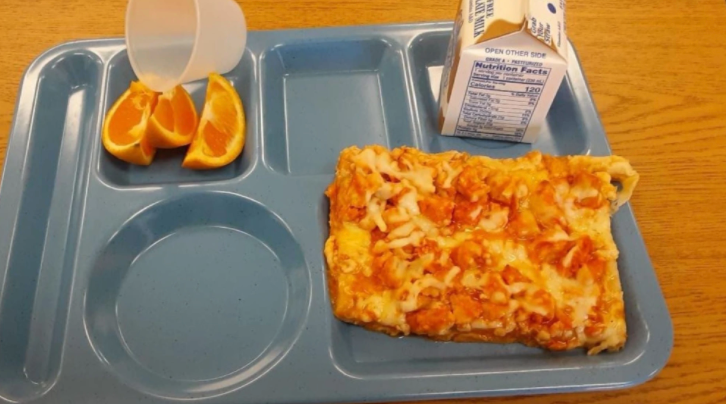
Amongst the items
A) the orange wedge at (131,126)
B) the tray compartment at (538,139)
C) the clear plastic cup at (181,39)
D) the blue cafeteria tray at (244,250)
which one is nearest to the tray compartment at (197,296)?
the blue cafeteria tray at (244,250)

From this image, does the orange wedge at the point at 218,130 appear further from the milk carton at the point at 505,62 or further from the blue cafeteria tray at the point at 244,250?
the milk carton at the point at 505,62

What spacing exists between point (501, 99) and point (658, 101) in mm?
432

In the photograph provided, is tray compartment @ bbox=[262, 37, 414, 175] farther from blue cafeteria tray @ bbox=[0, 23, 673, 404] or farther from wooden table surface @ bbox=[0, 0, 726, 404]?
wooden table surface @ bbox=[0, 0, 726, 404]

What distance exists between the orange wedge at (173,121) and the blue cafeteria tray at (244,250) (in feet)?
0.19

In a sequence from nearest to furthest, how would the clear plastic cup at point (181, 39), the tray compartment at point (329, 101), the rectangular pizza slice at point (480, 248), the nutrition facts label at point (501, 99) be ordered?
the rectangular pizza slice at point (480, 248), the nutrition facts label at point (501, 99), the clear plastic cup at point (181, 39), the tray compartment at point (329, 101)

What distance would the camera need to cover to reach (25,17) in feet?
4.54

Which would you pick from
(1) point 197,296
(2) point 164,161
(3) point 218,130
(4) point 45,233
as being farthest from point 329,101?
(4) point 45,233

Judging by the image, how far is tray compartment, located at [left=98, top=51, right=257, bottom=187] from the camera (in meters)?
1.17

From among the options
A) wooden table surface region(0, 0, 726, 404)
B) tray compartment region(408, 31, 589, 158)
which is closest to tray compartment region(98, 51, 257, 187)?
wooden table surface region(0, 0, 726, 404)

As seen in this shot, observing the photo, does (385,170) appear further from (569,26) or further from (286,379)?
(569,26)

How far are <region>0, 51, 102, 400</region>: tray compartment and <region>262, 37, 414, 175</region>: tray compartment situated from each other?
0.40m

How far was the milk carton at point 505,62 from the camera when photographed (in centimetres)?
99

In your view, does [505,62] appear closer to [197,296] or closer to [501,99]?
[501,99]

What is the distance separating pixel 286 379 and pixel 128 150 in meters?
0.55
